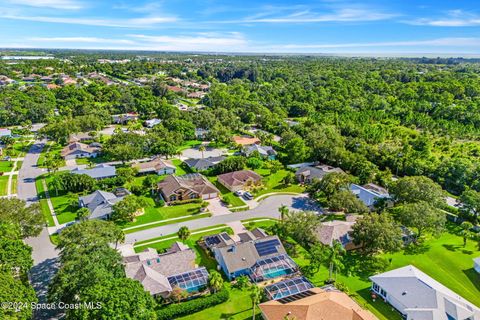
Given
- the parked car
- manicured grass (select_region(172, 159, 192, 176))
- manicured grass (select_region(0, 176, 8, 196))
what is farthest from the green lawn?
manicured grass (select_region(0, 176, 8, 196))

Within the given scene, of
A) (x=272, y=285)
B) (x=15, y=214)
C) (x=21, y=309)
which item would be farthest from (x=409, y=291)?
(x=15, y=214)

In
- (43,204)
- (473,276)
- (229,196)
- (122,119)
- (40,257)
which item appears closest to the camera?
(473,276)

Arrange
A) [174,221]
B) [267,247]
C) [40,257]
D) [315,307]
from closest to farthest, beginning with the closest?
1. [315,307]
2. [40,257]
3. [267,247]
4. [174,221]

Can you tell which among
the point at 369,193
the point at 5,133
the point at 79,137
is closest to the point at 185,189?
the point at 369,193

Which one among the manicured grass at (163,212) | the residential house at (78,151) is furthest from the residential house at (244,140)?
the residential house at (78,151)

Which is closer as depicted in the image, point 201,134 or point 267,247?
point 267,247

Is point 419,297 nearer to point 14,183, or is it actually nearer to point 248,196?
point 248,196

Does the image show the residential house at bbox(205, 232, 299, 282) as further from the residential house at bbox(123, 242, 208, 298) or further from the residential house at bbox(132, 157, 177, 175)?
the residential house at bbox(132, 157, 177, 175)

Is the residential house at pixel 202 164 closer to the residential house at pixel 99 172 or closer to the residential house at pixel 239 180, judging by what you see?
the residential house at pixel 239 180
